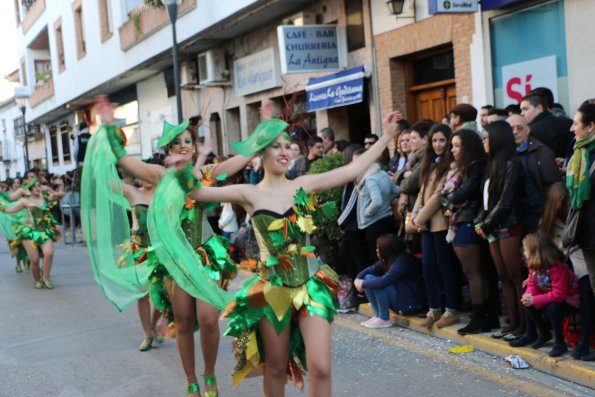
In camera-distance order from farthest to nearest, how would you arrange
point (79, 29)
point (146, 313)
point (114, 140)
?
point (79, 29) < point (146, 313) < point (114, 140)

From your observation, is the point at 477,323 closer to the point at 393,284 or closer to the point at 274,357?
the point at 393,284

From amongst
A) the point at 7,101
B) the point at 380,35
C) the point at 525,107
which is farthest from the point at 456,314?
Result: the point at 7,101

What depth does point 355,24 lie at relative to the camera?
47.4ft

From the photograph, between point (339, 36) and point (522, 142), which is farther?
point (339, 36)

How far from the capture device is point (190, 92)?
22.3 m

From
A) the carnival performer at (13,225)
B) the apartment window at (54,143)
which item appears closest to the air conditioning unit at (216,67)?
the carnival performer at (13,225)

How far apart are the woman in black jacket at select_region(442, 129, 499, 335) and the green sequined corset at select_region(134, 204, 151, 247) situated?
8.96ft

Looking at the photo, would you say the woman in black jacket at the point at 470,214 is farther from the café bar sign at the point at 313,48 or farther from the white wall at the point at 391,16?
the café bar sign at the point at 313,48

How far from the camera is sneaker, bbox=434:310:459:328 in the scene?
24.0 ft

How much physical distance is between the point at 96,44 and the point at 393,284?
2228cm

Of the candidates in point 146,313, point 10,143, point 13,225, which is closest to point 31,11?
point 10,143

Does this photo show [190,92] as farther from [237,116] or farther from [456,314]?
[456,314]

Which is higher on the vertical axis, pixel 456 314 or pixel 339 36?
pixel 339 36

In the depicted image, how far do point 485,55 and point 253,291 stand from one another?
765 centimetres
